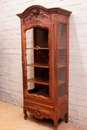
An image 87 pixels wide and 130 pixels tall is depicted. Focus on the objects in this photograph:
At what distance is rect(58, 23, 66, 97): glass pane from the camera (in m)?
2.04

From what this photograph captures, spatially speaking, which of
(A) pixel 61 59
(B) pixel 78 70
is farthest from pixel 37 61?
(B) pixel 78 70

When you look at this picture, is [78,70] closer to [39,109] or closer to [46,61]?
[46,61]

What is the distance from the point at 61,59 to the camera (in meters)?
2.08

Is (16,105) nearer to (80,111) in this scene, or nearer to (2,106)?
(2,106)

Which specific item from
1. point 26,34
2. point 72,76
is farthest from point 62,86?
point 26,34

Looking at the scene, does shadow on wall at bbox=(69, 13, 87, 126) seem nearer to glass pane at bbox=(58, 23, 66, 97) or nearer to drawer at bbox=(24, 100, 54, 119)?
glass pane at bbox=(58, 23, 66, 97)

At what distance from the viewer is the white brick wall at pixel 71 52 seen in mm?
2086

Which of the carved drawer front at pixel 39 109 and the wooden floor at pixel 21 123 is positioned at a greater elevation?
the carved drawer front at pixel 39 109

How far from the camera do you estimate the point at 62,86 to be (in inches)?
84.9

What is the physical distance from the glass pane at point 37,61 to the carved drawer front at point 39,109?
0.51 ft

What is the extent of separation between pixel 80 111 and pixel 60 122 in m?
0.34

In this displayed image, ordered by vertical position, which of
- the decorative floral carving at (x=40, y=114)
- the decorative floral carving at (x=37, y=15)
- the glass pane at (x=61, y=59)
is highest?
the decorative floral carving at (x=37, y=15)

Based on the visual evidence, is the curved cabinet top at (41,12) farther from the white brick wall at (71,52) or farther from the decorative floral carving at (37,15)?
the white brick wall at (71,52)

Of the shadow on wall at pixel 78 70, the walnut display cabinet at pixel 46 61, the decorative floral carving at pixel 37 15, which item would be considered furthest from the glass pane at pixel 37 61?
the shadow on wall at pixel 78 70
